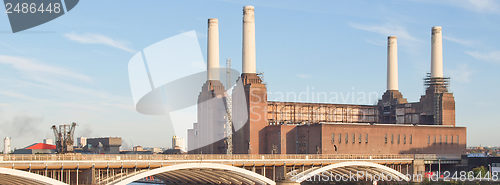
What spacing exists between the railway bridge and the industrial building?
27.3ft

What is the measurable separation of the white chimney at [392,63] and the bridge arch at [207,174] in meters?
65.9

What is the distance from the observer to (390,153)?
14162 cm

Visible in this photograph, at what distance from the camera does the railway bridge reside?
263 feet

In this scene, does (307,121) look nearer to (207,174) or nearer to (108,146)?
(207,174)

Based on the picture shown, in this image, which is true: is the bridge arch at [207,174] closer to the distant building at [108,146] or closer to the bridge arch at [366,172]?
the bridge arch at [366,172]

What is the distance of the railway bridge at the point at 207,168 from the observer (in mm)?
80250

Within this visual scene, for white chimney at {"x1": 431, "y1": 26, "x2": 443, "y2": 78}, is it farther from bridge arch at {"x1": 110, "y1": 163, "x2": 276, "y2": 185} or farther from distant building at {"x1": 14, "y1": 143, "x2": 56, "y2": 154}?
distant building at {"x1": 14, "y1": 143, "x2": 56, "y2": 154}

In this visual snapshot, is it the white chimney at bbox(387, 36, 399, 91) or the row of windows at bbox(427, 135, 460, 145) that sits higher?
the white chimney at bbox(387, 36, 399, 91)

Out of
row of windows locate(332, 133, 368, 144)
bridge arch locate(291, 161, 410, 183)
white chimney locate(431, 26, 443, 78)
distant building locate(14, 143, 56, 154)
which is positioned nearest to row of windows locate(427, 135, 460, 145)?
white chimney locate(431, 26, 443, 78)

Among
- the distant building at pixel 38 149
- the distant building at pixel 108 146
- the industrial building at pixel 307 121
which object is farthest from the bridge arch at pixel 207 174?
the distant building at pixel 38 149

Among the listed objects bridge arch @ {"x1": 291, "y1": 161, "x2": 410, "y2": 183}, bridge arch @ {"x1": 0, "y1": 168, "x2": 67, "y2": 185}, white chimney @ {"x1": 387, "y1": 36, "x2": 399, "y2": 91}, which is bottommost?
bridge arch @ {"x1": 291, "y1": 161, "x2": 410, "y2": 183}

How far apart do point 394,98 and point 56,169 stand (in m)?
100

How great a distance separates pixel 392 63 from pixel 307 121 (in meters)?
26.4

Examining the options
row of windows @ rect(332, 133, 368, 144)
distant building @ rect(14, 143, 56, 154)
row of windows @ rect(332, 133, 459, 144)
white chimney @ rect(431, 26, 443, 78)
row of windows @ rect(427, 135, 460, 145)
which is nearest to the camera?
row of windows @ rect(332, 133, 368, 144)
